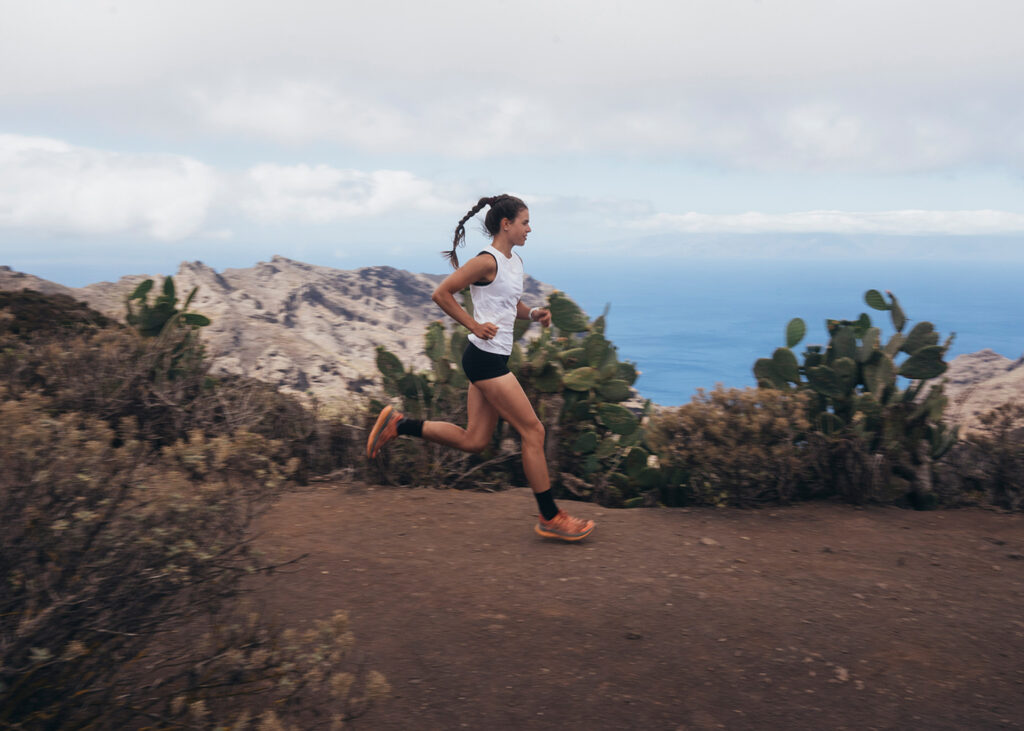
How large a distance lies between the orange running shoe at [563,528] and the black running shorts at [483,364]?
932 mm

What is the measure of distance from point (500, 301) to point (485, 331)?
24cm

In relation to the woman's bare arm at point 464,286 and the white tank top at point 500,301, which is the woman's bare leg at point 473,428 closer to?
the white tank top at point 500,301

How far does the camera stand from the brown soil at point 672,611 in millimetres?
3072

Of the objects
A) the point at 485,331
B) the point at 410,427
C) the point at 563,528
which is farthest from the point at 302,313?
the point at 563,528

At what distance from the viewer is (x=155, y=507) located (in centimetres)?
275

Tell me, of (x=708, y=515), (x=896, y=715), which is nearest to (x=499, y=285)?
(x=708, y=515)

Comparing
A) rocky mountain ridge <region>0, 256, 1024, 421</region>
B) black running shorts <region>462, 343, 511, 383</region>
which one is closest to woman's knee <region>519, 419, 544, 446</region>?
black running shorts <region>462, 343, 511, 383</region>

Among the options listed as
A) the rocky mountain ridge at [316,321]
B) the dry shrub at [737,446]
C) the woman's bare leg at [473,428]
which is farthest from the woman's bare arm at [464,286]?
the rocky mountain ridge at [316,321]

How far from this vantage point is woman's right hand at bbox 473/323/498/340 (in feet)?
15.2

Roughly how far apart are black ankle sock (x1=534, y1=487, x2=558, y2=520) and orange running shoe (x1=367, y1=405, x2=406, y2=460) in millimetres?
1254

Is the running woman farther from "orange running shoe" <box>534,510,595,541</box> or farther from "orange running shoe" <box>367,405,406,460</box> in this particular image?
"orange running shoe" <box>367,405,406,460</box>

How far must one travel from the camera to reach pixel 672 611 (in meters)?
3.88

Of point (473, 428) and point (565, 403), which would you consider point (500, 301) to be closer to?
point (473, 428)

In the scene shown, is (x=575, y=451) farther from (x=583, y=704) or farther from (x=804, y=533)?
(x=583, y=704)
